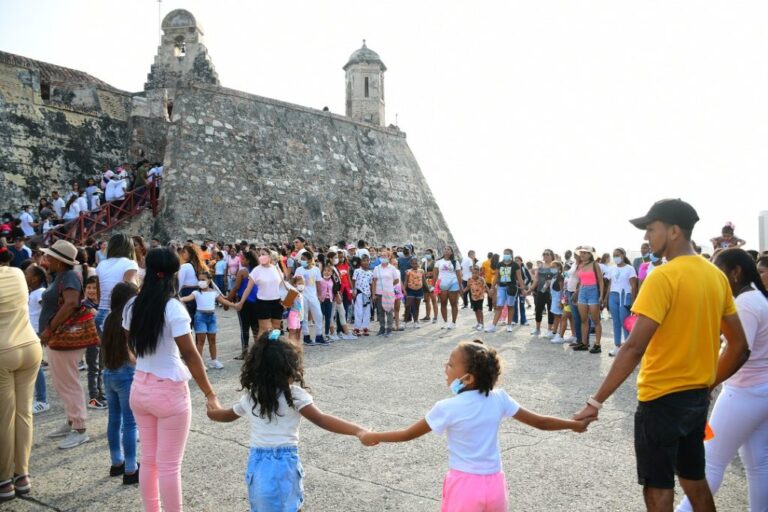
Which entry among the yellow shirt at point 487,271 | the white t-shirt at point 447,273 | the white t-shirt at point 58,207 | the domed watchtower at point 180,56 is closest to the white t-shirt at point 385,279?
the white t-shirt at point 447,273

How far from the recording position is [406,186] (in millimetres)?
29484

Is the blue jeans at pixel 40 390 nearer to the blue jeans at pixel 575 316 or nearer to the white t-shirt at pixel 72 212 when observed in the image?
the blue jeans at pixel 575 316

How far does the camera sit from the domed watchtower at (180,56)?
92.7 ft

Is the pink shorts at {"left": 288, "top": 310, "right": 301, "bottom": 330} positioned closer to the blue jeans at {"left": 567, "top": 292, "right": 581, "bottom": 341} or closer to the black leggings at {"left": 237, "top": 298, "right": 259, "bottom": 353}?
the black leggings at {"left": 237, "top": 298, "right": 259, "bottom": 353}

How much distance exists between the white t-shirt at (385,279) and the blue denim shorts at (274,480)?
30.4 ft

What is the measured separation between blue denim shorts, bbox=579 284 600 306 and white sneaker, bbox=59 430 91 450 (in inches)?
299

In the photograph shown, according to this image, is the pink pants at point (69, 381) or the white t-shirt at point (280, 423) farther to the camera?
the pink pants at point (69, 381)

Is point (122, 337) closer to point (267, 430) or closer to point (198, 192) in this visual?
point (267, 430)

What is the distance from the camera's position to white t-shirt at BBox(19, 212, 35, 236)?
17.0 meters

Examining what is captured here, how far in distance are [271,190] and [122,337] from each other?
59.4ft

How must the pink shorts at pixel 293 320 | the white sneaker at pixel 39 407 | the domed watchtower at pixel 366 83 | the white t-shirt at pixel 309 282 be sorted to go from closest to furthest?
1. the white sneaker at pixel 39 407
2. the pink shorts at pixel 293 320
3. the white t-shirt at pixel 309 282
4. the domed watchtower at pixel 366 83

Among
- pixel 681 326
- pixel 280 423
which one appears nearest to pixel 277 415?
pixel 280 423

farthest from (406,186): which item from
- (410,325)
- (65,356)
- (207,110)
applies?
(65,356)

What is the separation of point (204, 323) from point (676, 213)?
705 centimetres
